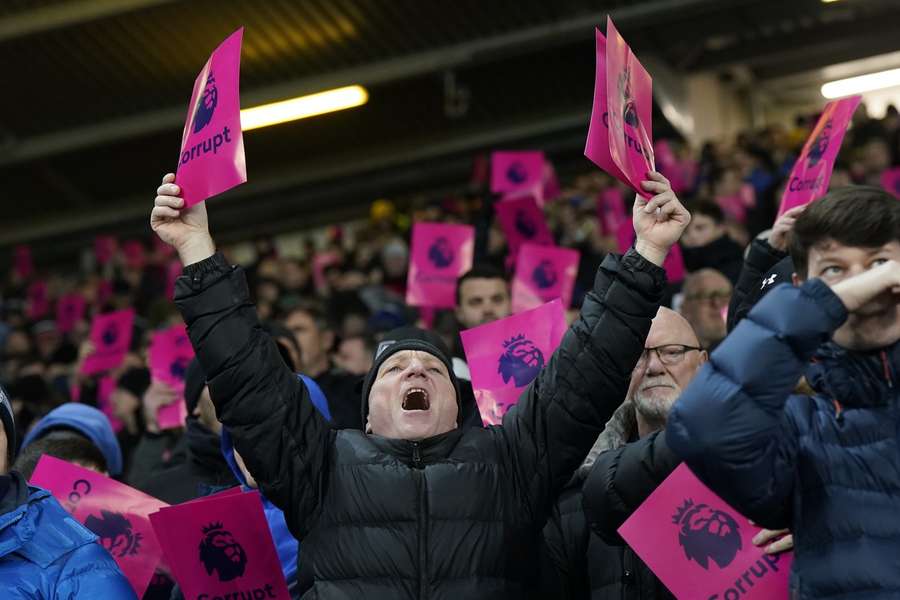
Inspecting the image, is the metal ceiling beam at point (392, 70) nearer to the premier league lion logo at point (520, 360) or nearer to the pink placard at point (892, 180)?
the pink placard at point (892, 180)

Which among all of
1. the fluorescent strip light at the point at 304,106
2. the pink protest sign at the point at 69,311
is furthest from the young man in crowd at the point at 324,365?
the fluorescent strip light at the point at 304,106

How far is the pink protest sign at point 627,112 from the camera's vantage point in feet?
10.8

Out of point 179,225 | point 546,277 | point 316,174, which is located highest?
point 316,174

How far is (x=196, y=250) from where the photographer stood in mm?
3326

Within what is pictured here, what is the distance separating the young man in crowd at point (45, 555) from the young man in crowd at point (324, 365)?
174 cm

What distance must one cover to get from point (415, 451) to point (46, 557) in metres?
0.83

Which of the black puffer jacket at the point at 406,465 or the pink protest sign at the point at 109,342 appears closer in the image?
the black puffer jacket at the point at 406,465

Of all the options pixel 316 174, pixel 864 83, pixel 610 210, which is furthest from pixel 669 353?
pixel 864 83

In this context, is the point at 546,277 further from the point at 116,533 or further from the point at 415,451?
the point at 415,451

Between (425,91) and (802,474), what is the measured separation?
A: 1199 cm

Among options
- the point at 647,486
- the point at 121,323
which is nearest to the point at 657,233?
the point at 647,486

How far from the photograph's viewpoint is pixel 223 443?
12.9 feet

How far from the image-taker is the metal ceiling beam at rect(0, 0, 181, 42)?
11609 mm

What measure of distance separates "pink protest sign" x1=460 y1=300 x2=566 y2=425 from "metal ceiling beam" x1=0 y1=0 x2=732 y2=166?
306 inches
